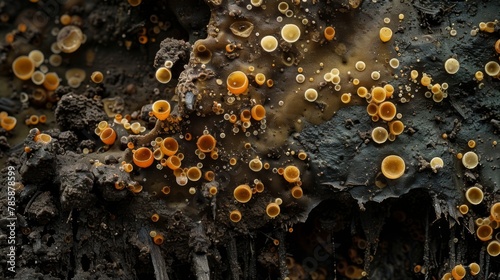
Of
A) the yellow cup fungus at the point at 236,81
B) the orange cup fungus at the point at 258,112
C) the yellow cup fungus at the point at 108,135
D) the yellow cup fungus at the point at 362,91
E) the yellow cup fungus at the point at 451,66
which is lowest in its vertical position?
the yellow cup fungus at the point at 108,135

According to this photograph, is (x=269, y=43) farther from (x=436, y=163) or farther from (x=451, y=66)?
(x=436, y=163)

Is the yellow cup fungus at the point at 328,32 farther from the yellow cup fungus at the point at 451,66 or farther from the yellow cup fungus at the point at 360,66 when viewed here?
the yellow cup fungus at the point at 451,66

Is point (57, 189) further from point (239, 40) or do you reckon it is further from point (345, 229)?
point (345, 229)

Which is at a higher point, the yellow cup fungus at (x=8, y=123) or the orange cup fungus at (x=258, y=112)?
the orange cup fungus at (x=258, y=112)

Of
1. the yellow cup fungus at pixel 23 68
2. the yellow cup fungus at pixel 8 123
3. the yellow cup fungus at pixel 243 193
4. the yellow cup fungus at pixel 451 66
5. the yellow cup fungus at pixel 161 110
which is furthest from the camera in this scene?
the yellow cup fungus at pixel 23 68

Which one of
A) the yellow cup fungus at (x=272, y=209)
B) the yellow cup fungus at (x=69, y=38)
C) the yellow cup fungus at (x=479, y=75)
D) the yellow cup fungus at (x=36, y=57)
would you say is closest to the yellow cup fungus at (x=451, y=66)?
the yellow cup fungus at (x=479, y=75)

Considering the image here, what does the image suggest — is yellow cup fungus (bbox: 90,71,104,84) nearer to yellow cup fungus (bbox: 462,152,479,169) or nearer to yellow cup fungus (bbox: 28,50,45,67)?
yellow cup fungus (bbox: 28,50,45,67)
